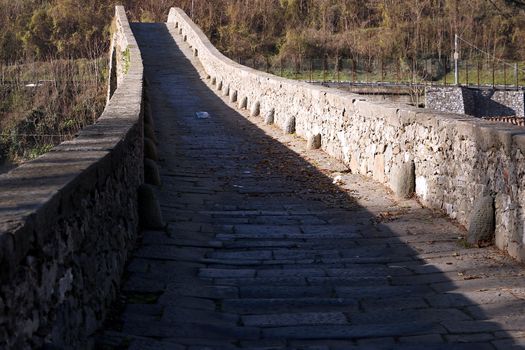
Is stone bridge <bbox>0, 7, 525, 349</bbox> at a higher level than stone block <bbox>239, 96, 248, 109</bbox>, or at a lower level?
lower

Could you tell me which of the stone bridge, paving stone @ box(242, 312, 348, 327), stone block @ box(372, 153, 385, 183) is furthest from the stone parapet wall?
paving stone @ box(242, 312, 348, 327)

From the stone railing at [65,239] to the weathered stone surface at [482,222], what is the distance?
2551 mm

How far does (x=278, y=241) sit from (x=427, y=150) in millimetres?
1753

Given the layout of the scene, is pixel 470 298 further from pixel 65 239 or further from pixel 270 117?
pixel 270 117

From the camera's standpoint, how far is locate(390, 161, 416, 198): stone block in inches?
305

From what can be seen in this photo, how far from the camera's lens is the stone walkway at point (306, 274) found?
427cm

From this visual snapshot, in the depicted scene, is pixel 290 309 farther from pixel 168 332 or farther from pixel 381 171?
pixel 381 171

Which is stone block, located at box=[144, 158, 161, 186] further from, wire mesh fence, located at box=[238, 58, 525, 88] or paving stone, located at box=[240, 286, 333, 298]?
wire mesh fence, located at box=[238, 58, 525, 88]

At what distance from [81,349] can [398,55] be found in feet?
131

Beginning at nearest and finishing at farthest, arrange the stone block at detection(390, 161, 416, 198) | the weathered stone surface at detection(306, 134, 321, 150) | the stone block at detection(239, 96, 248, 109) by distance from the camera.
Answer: the stone block at detection(390, 161, 416, 198)
the weathered stone surface at detection(306, 134, 321, 150)
the stone block at detection(239, 96, 248, 109)

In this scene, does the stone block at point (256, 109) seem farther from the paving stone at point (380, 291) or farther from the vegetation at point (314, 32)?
the vegetation at point (314, 32)

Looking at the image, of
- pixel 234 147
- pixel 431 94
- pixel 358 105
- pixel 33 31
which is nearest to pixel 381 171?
pixel 358 105

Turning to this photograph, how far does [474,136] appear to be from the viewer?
6.30 metres

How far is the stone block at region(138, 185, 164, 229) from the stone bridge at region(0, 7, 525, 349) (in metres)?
0.01
